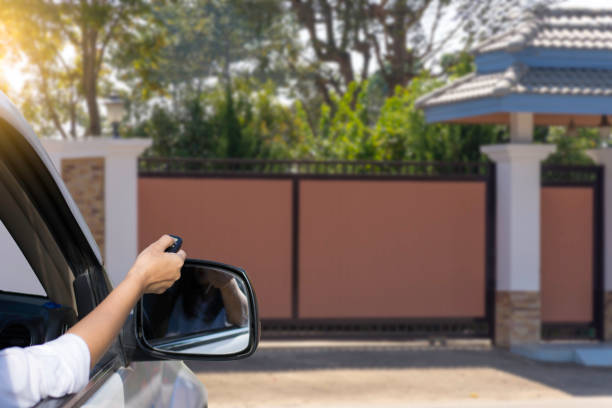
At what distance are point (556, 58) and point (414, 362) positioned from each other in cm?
408

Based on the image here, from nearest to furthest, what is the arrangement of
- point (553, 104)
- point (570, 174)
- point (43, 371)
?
point (43, 371), point (553, 104), point (570, 174)

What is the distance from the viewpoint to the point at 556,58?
1071cm

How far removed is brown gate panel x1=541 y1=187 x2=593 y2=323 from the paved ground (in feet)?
3.72

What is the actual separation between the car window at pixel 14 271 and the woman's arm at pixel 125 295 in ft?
1.74

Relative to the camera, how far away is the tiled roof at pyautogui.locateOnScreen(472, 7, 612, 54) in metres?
10.6

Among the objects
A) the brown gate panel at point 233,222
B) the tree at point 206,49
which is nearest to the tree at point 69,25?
the brown gate panel at point 233,222

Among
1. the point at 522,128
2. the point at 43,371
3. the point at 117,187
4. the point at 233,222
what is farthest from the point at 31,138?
the point at 522,128

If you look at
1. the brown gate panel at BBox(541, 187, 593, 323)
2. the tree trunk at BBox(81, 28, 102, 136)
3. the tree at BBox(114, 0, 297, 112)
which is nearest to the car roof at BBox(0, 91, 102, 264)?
the brown gate panel at BBox(541, 187, 593, 323)

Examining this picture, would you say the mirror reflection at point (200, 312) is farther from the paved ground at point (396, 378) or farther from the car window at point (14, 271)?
the paved ground at point (396, 378)

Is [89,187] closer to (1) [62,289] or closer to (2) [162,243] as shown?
(1) [62,289]

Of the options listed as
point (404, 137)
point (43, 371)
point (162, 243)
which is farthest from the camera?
point (404, 137)

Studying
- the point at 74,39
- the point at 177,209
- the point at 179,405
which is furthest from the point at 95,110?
the point at 179,405

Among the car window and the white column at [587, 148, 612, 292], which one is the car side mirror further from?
the white column at [587, 148, 612, 292]

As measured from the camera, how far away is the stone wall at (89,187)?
383 inches
